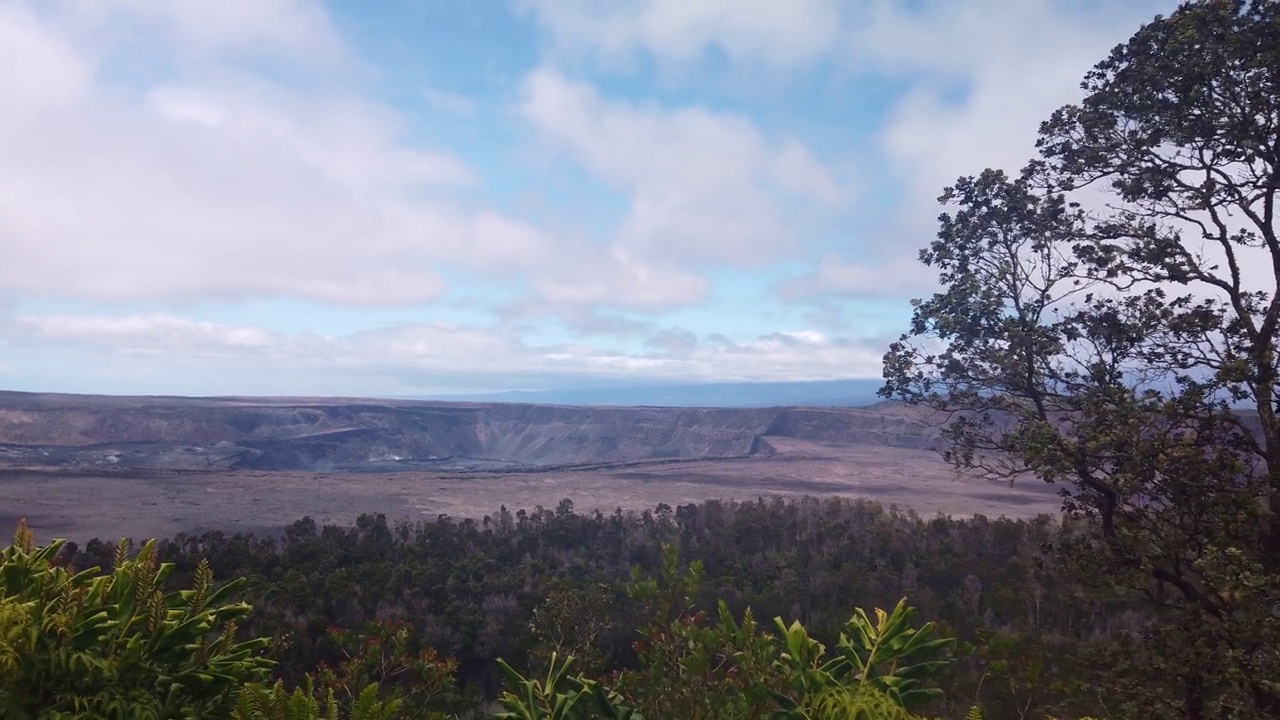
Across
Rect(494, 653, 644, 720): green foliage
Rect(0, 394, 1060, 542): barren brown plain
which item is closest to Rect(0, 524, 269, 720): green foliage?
Rect(494, 653, 644, 720): green foliage

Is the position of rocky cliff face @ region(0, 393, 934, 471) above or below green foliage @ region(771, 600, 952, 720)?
below

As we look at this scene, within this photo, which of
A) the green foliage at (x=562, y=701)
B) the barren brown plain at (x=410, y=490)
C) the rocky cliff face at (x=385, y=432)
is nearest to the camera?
the green foliage at (x=562, y=701)

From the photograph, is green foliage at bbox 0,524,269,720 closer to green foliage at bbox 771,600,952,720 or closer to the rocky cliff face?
green foliage at bbox 771,600,952,720

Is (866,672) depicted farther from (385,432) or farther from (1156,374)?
(385,432)

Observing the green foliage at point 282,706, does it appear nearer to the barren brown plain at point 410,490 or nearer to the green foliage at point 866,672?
the green foliage at point 866,672

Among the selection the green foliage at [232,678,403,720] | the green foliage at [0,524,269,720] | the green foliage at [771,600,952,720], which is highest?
the green foliage at [0,524,269,720]

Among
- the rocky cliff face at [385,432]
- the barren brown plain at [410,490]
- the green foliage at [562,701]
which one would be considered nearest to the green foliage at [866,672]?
the green foliage at [562,701]
